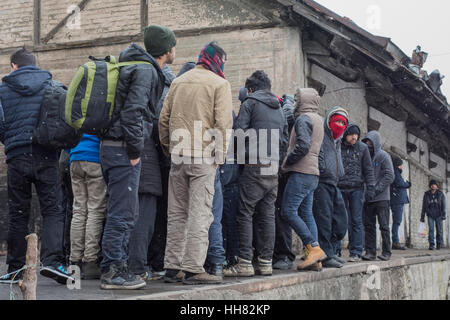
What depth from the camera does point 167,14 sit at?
1024cm

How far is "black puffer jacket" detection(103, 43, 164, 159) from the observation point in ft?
13.1

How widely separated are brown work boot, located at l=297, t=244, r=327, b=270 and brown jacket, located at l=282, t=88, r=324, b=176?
2.37 ft

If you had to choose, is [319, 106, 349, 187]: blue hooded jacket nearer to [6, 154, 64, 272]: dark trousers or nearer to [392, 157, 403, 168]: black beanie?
[6, 154, 64, 272]: dark trousers

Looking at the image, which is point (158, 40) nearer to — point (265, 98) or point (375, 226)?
point (265, 98)

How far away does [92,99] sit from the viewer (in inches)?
161

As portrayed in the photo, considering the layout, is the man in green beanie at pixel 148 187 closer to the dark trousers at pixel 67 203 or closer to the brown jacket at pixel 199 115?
the brown jacket at pixel 199 115

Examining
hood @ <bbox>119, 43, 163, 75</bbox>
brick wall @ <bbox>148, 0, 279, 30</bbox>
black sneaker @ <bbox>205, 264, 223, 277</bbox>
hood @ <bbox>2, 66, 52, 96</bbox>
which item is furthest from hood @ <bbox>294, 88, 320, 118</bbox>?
brick wall @ <bbox>148, 0, 279, 30</bbox>

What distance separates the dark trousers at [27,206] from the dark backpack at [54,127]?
16cm

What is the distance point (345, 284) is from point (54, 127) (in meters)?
3.31

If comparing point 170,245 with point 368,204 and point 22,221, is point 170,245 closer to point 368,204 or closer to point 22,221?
point 22,221

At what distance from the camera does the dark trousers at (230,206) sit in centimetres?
581

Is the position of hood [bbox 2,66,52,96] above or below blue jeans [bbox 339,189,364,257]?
above

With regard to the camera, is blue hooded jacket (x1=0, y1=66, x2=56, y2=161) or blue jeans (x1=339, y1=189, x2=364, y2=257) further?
blue jeans (x1=339, y1=189, x2=364, y2=257)

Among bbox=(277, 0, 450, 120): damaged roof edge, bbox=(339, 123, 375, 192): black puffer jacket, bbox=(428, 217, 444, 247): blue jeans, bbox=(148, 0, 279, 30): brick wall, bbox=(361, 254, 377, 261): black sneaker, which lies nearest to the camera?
bbox=(339, 123, 375, 192): black puffer jacket
